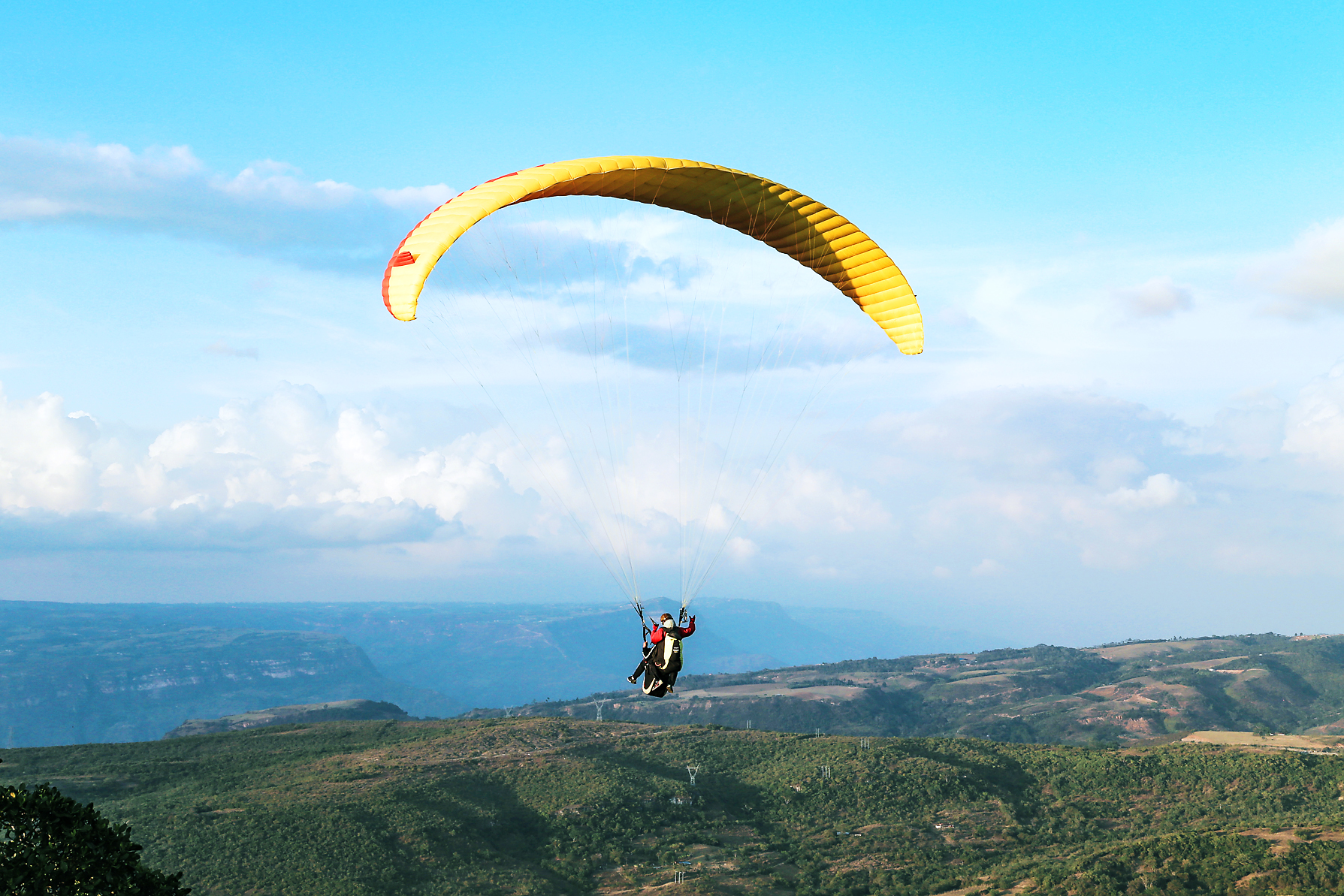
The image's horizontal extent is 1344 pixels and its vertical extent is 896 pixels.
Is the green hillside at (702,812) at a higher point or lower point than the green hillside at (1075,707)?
higher

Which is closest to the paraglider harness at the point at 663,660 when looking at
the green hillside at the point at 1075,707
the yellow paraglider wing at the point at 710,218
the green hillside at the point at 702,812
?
the yellow paraglider wing at the point at 710,218

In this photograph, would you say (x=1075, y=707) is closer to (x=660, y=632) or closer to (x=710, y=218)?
(x=710, y=218)

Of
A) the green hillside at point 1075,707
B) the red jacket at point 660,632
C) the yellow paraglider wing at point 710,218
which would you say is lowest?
the green hillside at point 1075,707

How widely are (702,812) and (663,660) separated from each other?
166 ft

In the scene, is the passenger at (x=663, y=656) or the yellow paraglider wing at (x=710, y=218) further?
the passenger at (x=663, y=656)

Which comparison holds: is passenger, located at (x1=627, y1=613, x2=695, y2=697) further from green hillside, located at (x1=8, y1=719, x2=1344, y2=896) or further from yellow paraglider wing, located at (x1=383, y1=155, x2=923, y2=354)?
green hillside, located at (x1=8, y1=719, x2=1344, y2=896)

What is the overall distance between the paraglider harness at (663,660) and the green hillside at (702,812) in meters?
33.9

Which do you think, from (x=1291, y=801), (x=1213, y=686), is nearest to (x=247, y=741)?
(x=1291, y=801)

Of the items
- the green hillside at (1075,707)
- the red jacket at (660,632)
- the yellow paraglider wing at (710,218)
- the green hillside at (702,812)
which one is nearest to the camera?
the yellow paraglider wing at (710,218)

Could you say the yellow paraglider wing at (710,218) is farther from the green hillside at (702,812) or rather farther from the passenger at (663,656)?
the green hillside at (702,812)

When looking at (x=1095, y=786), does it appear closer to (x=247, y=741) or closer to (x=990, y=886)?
(x=990, y=886)

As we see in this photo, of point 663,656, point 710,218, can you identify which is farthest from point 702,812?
point 710,218

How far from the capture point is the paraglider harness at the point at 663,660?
22.1 meters

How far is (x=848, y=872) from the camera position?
2157 inches
